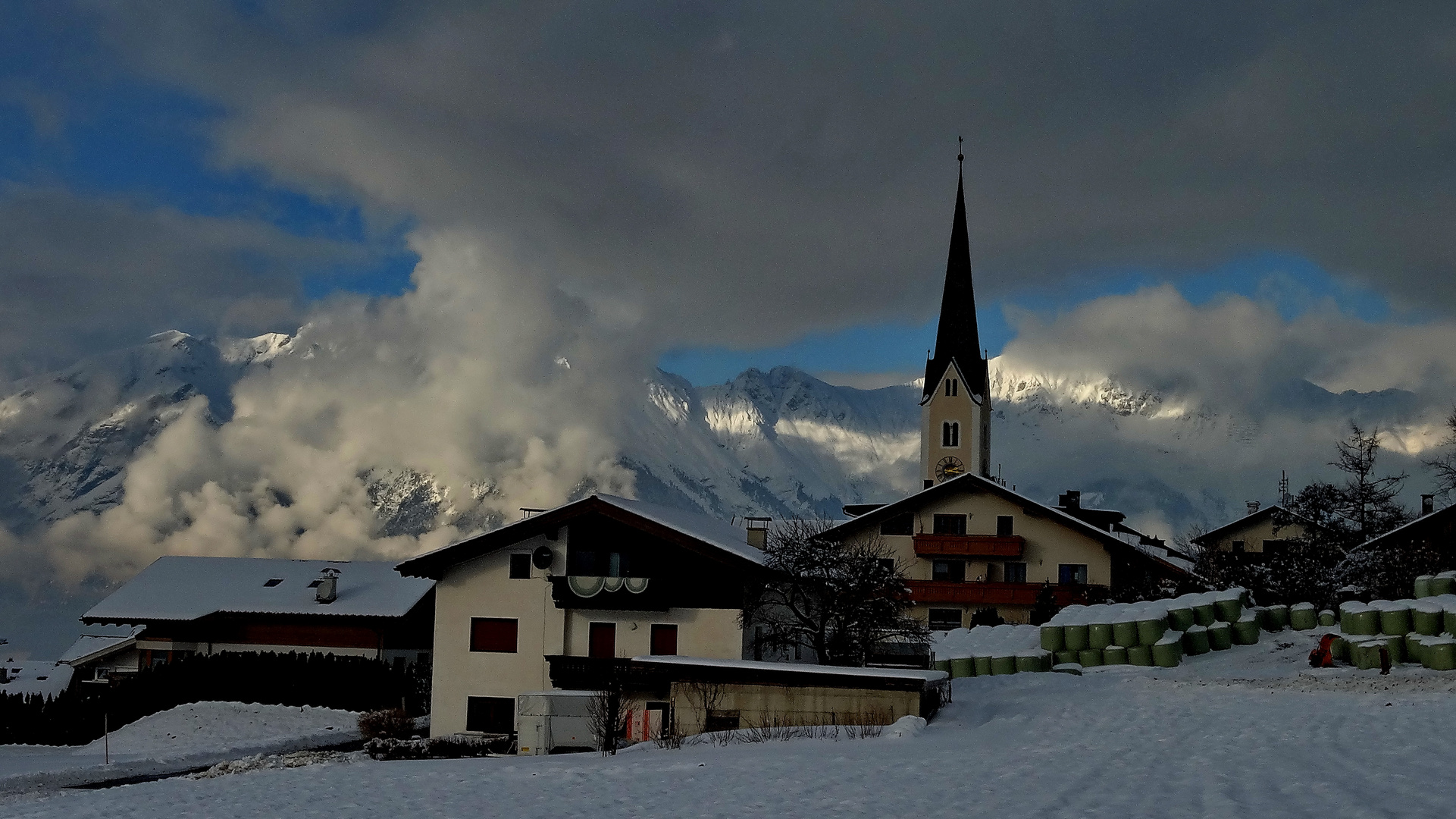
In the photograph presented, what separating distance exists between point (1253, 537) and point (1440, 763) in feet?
217

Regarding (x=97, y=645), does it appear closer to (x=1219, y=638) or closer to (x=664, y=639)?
(x=664, y=639)

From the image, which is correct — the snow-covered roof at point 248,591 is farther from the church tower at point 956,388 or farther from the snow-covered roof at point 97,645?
the church tower at point 956,388

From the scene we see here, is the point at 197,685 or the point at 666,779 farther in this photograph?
the point at 197,685

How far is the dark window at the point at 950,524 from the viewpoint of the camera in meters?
66.2

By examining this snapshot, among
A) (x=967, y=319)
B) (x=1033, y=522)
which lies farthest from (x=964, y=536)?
(x=967, y=319)

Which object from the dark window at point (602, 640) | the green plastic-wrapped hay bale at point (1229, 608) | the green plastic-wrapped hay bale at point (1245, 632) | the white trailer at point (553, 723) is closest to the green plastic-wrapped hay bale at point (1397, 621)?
the green plastic-wrapped hay bale at point (1245, 632)

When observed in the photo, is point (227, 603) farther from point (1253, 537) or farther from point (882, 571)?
point (1253, 537)

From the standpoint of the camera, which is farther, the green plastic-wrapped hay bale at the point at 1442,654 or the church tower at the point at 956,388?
the church tower at the point at 956,388

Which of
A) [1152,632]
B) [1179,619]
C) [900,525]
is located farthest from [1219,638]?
[900,525]

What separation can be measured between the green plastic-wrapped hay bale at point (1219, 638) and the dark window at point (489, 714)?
22535mm

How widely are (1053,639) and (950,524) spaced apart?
2397 centimetres

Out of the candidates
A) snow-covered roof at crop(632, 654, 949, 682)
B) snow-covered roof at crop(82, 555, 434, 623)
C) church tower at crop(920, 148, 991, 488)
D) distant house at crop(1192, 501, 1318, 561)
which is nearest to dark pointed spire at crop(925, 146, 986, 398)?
church tower at crop(920, 148, 991, 488)

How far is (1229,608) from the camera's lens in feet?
139

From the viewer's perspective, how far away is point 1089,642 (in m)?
41.4
